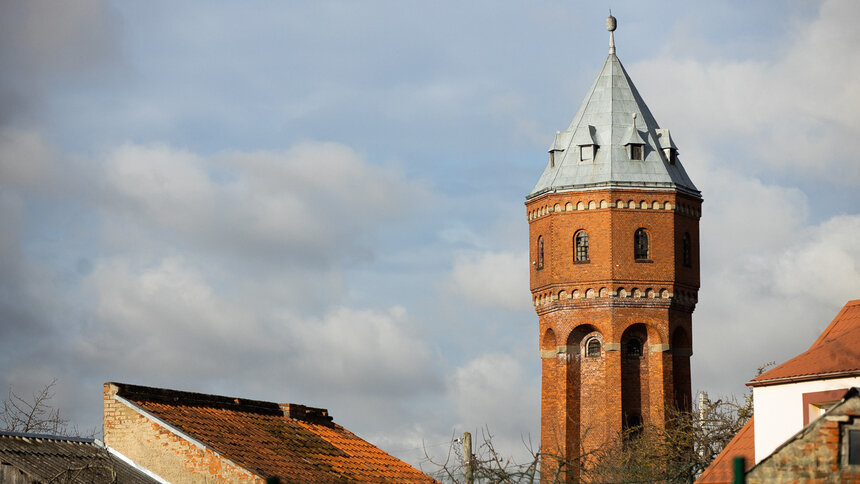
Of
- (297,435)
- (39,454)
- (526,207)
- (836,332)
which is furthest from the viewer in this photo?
(526,207)

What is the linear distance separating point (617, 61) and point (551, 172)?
490cm

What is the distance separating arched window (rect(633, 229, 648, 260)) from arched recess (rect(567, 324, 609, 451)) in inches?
110

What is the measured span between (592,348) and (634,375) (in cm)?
166

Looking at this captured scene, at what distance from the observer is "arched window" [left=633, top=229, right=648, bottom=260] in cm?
4625

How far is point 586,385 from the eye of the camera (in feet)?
151

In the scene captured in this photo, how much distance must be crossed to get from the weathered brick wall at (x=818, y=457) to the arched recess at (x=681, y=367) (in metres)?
28.1

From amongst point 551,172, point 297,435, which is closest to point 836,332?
point 297,435

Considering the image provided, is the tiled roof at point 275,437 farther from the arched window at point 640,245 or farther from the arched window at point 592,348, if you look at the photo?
the arched window at point 640,245

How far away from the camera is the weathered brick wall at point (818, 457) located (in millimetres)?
17781

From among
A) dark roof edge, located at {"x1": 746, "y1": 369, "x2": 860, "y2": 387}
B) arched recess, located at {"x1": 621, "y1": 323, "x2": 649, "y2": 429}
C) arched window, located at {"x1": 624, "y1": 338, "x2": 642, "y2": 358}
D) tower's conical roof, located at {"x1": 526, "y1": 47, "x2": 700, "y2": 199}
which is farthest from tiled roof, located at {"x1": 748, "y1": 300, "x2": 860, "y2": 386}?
tower's conical roof, located at {"x1": 526, "y1": 47, "x2": 700, "y2": 199}

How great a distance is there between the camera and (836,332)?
1044 inches

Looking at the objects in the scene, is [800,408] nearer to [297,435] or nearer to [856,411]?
[856,411]

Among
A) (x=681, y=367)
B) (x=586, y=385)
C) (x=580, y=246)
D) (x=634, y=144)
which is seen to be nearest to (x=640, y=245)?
(x=580, y=246)

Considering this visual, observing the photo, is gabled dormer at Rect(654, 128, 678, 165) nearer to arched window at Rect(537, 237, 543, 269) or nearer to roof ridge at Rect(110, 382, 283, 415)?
arched window at Rect(537, 237, 543, 269)
